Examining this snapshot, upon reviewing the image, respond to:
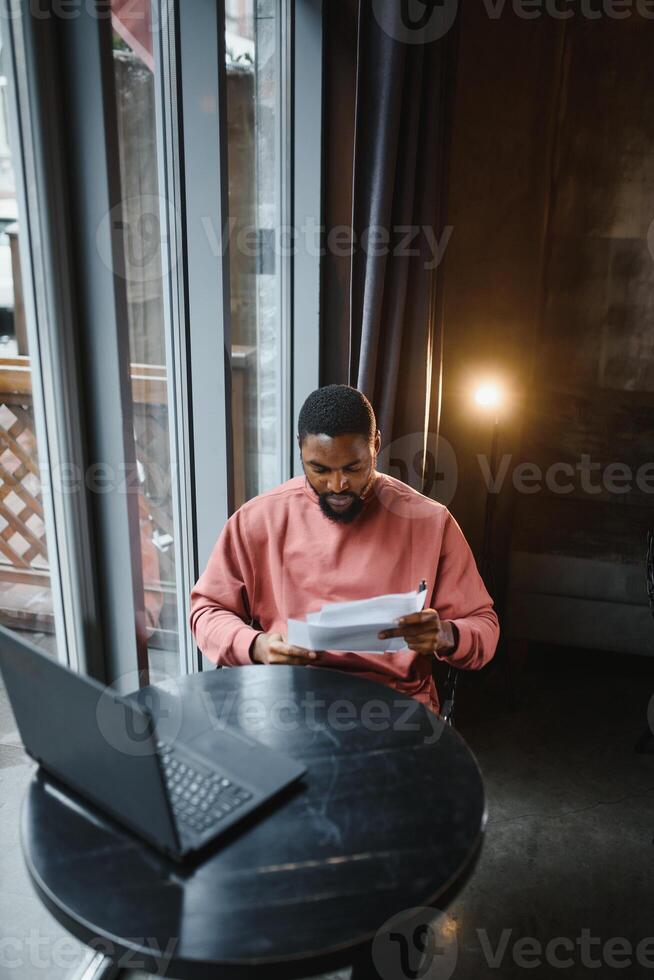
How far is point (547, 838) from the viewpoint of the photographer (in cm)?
216

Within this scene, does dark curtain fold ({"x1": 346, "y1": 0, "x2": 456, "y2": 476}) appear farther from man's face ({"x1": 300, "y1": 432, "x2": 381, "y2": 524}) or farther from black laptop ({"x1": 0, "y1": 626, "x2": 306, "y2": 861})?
black laptop ({"x1": 0, "y1": 626, "x2": 306, "y2": 861})

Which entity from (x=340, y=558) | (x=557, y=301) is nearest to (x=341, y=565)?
(x=340, y=558)

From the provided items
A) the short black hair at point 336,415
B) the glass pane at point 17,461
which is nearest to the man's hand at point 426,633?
the short black hair at point 336,415

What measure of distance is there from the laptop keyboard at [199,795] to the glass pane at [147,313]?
0.51 metres

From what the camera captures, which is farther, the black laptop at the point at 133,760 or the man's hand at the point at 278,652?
the man's hand at the point at 278,652

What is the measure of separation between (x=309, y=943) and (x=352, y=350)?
5.59ft

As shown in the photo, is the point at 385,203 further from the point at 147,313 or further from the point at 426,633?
the point at 426,633

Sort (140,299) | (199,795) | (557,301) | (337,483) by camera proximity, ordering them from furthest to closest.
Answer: (557,301), (140,299), (337,483), (199,795)

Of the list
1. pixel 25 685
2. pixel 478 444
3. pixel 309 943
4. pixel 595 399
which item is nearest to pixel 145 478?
pixel 25 685

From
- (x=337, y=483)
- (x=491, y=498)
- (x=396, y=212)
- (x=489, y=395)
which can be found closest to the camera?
(x=337, y=483)

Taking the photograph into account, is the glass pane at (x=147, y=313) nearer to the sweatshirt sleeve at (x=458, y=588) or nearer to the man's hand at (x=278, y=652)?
the man's hand at (x=278, y=652)

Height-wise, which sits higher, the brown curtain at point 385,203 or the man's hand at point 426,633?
the brown curtain at point 385,203

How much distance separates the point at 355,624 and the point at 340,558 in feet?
0.96

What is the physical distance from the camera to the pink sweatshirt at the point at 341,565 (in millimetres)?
1687
